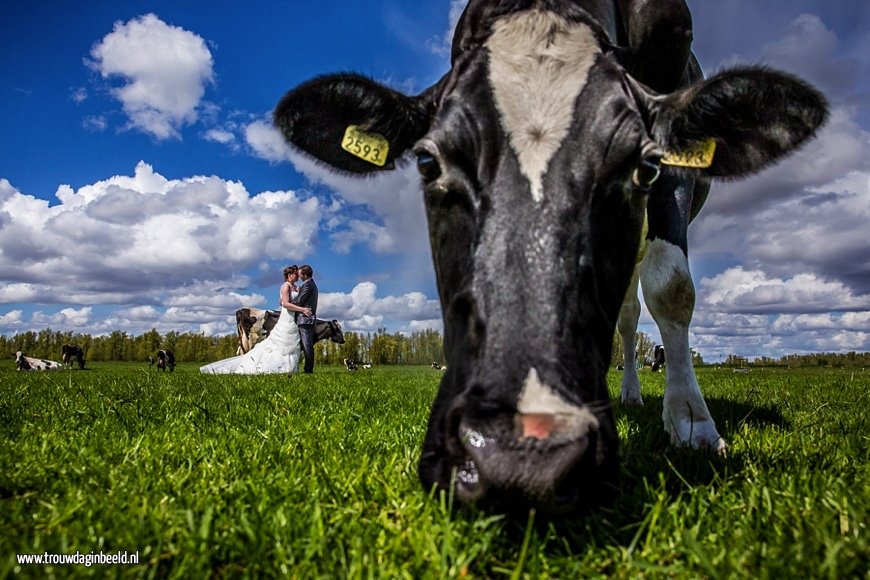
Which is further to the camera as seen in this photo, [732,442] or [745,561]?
[732,442]

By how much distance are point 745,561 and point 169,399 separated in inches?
210

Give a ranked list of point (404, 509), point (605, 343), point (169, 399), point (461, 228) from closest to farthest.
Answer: point (404, 509) < point (605, 343) < point (461, 228) < point (169, 399)

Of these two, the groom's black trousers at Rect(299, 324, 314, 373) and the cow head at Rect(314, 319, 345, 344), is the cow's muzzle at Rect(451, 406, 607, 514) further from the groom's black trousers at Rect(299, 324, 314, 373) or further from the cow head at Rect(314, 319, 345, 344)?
the cow head at Rect(314, 319, 345, 344)

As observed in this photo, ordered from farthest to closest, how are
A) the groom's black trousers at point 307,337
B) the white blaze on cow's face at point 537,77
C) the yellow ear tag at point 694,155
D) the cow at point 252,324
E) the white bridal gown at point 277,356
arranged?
the cow at point 252,324, the white bridal gown at point 277,356, the groom's black trousers at point 307,337, the yellow ear tag at point 694,155, the white blaze on cow's face at point 537,77

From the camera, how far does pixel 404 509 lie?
2215 mm

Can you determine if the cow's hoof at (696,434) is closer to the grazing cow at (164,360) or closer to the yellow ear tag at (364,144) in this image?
the yellow ear tag at (364,144)

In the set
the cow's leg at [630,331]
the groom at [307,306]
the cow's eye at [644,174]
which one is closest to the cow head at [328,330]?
the groom at [307,306]

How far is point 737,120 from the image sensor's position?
11.9ft

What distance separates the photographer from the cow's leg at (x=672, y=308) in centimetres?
406

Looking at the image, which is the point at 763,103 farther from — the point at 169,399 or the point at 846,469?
the point at 169,399

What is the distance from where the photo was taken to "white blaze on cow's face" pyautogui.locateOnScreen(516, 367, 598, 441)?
5.72 feet

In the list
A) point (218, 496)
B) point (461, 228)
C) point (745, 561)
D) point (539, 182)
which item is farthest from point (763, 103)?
point (218, 496)

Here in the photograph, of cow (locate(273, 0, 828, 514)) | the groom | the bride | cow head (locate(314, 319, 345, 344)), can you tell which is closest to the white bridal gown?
the bride

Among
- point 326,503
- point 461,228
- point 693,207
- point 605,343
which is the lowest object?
point 326,503
